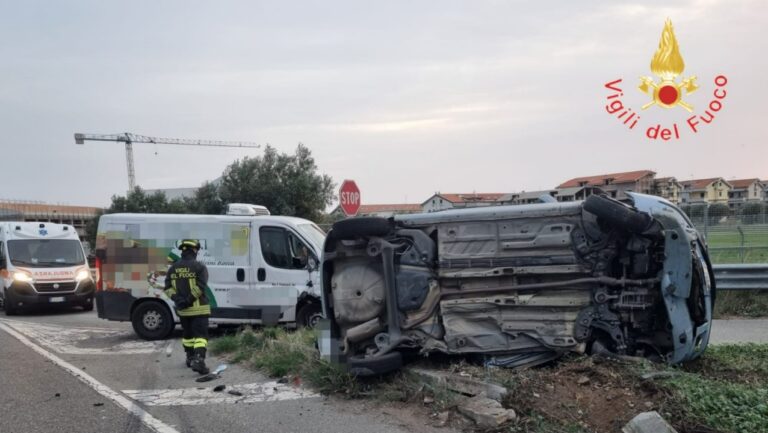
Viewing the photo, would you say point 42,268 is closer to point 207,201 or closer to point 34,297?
point 34,297

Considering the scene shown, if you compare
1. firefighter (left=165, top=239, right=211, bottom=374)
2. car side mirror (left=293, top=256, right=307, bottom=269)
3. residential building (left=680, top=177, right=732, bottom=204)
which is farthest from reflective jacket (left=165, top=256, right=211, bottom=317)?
residential building (left=680, top=177, right=732, bottom=204)

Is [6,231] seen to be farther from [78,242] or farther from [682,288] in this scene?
[682,288]

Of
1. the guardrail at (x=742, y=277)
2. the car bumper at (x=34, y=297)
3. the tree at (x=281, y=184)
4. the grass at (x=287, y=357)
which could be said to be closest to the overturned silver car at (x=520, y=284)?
the grass at (x=287, y=357)

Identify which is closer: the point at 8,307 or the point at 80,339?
the point at 80,339

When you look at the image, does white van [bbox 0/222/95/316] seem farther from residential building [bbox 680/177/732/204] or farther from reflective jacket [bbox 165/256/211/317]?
residential building [bbox 680/177/732/204]

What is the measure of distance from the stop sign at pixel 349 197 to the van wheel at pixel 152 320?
3.97 m

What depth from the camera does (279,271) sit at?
1002 centimetres

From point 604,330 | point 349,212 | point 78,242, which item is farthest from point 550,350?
point 78,242

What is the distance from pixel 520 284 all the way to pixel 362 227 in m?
1.70

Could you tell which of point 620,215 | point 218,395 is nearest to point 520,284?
point 620,215

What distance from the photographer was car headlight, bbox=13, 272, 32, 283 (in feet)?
47.4

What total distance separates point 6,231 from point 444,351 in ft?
46.1

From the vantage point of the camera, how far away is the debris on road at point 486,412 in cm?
471

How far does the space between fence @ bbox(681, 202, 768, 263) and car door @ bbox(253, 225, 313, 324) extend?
25.7 feet
